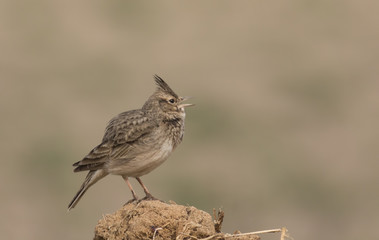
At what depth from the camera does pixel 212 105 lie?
2236 centimetres

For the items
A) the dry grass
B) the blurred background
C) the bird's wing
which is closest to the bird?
the bird's wing

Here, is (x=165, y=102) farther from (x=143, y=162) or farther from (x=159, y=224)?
(x=159, y=224)

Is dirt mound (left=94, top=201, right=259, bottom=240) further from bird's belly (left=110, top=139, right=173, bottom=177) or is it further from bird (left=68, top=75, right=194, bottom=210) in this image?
bird's belly (left=110, top=139, right=173, bottom=177)

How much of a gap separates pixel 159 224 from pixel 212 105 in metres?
15.5

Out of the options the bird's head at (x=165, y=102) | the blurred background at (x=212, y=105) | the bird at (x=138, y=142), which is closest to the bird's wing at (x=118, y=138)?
the bird at (x=138, y=142)

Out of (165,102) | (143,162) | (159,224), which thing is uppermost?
(165,102)

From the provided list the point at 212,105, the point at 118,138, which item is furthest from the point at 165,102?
the point at 212,105

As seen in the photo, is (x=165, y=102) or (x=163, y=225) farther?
(x=165, y=102)

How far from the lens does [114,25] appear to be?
2750 centimetres

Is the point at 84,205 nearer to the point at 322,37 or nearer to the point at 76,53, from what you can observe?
the point at 76,53

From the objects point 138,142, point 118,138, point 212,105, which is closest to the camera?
point 118,138

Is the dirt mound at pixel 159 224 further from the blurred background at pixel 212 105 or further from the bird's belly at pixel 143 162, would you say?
the blurred background at pixel 212 105

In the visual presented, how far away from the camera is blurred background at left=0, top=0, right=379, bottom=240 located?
58.6 feet

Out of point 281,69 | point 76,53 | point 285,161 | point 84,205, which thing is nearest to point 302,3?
point 281,69
